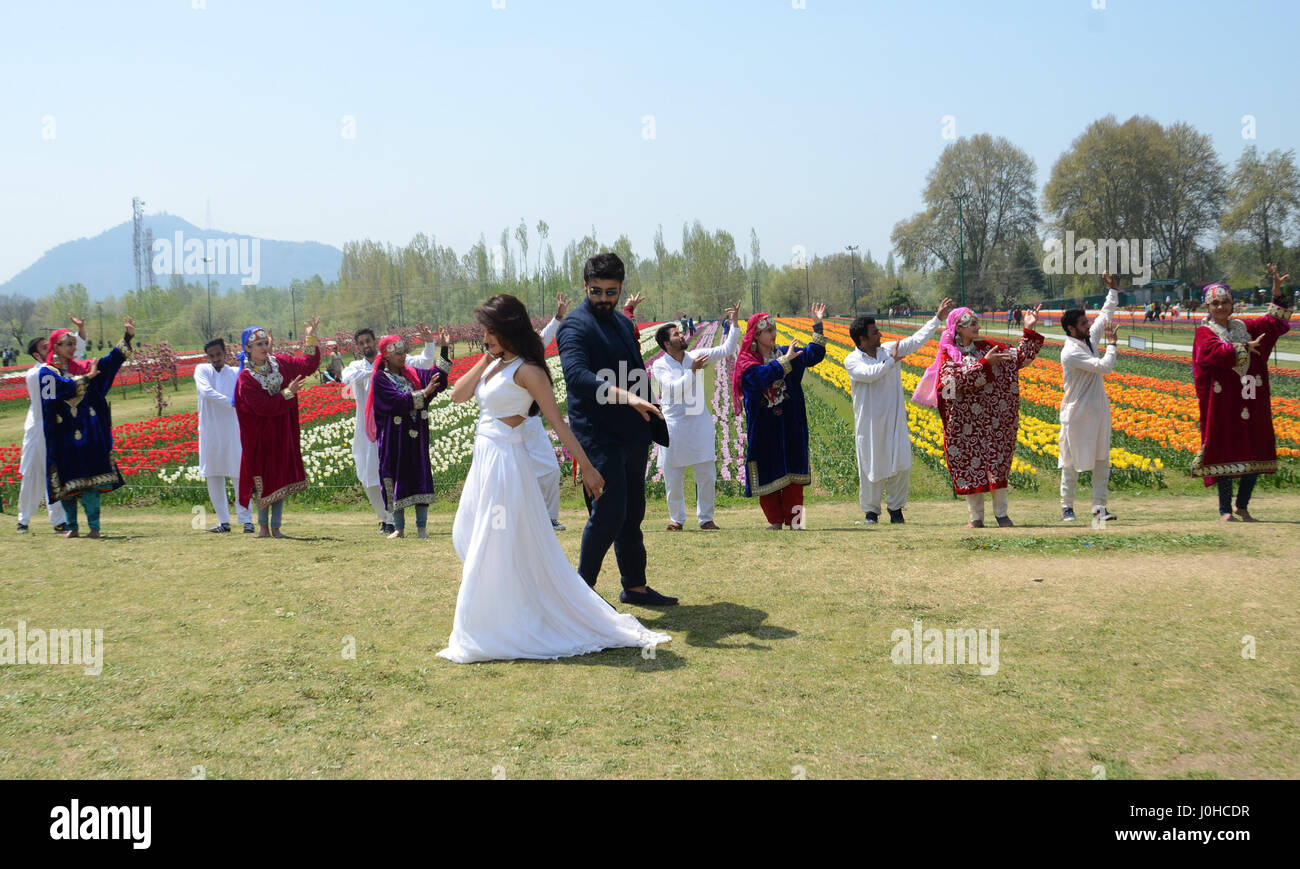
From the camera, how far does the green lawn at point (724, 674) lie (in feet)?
13.3

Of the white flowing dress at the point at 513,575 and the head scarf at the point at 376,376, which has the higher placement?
the head scarf at the point at 376,376

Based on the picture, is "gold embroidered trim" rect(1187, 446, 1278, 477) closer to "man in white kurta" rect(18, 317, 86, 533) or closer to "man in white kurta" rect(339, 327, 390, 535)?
"man in white kurta" rect(339, 327, 390, 535)

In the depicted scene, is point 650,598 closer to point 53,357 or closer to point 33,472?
point 53,357

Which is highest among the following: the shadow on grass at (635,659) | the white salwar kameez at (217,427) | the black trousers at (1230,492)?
the white salwar kameez at (217,427)

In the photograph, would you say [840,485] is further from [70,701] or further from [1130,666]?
[70,701]

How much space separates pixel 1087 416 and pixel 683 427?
4114 millimetres

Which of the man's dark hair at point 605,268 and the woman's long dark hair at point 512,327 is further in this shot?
the man's dark hair at point 605,268

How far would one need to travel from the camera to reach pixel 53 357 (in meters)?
10.3

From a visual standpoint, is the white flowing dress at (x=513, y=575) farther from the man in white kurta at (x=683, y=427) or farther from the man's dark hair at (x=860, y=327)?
the man's dark hair at (x=860, y=327)

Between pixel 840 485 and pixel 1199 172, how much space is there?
7292cm

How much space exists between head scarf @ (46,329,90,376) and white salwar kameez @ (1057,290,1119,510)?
10.2 m

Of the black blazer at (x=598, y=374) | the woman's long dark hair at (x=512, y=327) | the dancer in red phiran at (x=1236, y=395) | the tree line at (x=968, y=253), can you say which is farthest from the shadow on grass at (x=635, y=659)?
the tree line at (x=968, y=253)

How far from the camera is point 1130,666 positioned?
4949 mm
